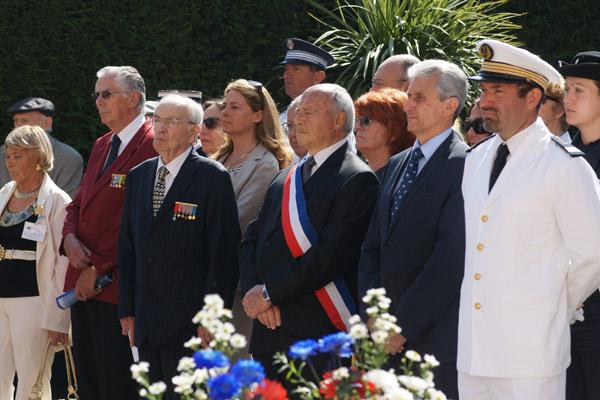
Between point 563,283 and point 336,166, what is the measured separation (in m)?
1.57

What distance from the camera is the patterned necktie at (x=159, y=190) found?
5.37 m

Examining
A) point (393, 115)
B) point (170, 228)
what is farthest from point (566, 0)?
point (170, 228)

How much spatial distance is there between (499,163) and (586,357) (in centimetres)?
106

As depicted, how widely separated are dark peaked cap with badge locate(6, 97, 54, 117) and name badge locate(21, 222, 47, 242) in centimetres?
199

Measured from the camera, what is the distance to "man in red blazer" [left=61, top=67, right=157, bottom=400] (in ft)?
19.1

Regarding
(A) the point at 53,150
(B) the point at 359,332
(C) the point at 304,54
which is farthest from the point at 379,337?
(A) the point at 53,150

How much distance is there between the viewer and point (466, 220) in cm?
383

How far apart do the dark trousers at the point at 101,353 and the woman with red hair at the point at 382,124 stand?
83.9 inches

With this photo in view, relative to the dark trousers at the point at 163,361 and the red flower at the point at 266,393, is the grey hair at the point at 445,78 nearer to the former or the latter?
the dark trousers at the point at 163,361

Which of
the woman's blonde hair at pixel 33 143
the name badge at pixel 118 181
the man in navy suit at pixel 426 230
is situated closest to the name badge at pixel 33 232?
the woman's blonde hair at pixel 33 143

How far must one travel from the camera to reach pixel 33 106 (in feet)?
26.4

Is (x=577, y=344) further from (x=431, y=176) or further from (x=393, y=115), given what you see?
(x=393, y=115)

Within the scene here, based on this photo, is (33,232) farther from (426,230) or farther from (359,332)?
(359,332)

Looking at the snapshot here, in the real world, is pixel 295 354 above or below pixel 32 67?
below
